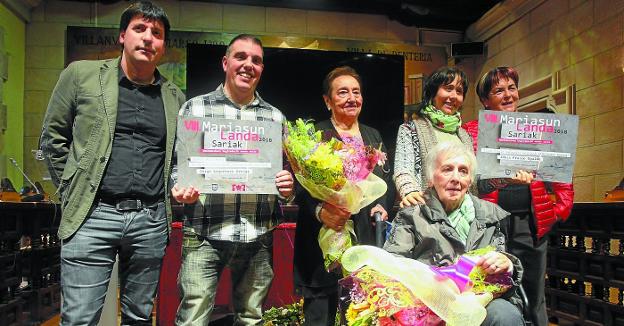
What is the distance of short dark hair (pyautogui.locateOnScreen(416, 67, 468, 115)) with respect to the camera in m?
2.43

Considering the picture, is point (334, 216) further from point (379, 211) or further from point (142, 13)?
point (142, 13)

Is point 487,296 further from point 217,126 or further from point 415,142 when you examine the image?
Result: point 217,126

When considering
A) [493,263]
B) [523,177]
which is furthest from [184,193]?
[523,177]

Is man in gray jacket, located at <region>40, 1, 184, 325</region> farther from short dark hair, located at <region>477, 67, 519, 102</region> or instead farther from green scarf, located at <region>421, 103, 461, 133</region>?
short dark hair, located at <region>477, 67, 519, 102</region>

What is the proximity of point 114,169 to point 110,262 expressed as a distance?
342mm

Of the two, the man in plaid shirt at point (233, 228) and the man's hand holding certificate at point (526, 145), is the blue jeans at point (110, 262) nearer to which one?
the man in plaid shirt at point (233, 228)

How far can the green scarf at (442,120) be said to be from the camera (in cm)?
240

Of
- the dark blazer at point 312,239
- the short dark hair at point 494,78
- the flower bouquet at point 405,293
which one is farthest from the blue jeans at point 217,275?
the short dark hair at point 494,78

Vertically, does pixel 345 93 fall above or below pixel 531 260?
above

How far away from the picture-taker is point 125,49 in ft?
6.63

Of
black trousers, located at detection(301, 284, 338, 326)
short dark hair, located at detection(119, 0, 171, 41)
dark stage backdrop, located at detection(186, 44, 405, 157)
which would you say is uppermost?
dark stage backdrop, located at detection(186, 44, 405, 157)

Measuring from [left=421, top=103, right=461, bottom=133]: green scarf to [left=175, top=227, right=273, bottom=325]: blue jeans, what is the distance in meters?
0.93

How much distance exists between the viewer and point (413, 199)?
2141mm

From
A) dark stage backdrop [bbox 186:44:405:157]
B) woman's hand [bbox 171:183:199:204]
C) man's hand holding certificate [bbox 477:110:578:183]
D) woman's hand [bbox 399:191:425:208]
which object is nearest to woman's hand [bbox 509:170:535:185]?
man's hand holding certificate [bbox 477:110:578:183]
